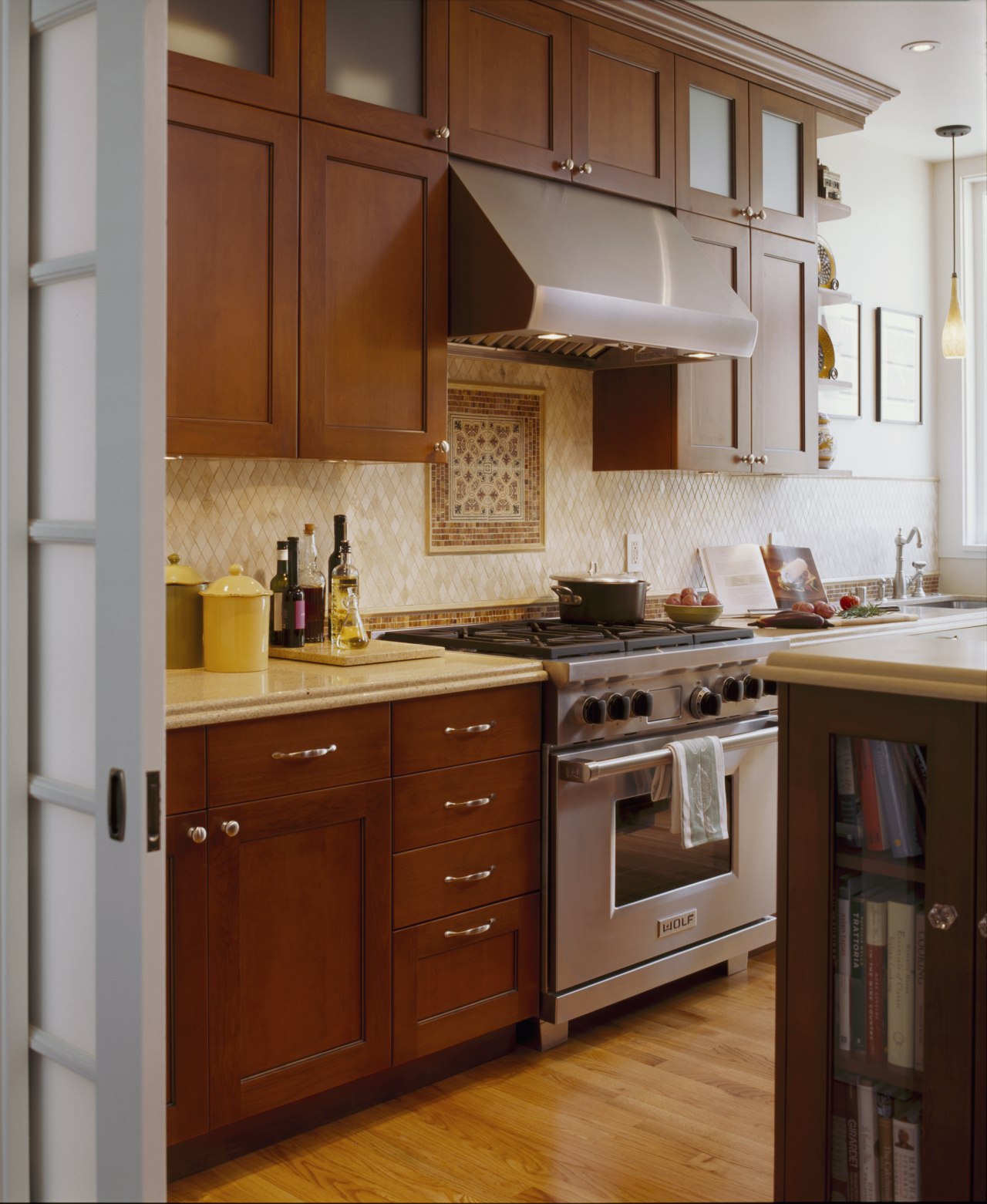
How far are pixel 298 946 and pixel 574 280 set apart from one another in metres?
1.75

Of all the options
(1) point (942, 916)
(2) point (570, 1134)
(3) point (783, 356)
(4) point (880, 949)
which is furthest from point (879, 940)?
(3) point (783, 356)

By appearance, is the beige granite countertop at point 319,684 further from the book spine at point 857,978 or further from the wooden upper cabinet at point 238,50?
the wooden upper cabinet at point 238,50

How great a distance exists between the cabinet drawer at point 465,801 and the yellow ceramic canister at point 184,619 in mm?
560

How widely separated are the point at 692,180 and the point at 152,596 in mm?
2751

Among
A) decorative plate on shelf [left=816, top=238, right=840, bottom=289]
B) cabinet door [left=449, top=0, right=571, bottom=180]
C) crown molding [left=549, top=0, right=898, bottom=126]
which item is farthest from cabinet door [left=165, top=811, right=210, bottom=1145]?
decorative plate on shelf [left=816, top=238, right=840, bottom=289]

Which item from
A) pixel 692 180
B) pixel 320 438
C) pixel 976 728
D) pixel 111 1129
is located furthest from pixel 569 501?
pixel 111 1129

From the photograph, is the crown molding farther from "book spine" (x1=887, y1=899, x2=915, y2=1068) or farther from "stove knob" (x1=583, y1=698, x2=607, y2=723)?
"book spine" (x1=887, y1=899, x2=915, y2=1068)

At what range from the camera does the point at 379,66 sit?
3029 mm

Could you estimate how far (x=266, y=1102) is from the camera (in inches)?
99.9

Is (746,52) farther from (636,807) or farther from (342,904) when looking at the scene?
(342,904)

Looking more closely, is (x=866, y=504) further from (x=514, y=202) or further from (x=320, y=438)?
(x=320, y=438)

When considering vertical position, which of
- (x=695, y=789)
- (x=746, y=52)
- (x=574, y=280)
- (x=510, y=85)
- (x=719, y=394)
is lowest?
(x=695, y=789)

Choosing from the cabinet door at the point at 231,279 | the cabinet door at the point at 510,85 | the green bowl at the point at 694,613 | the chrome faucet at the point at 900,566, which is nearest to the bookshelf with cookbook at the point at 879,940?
the cabinet door at the point at 231,279

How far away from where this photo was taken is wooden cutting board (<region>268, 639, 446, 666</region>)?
2936 mm
